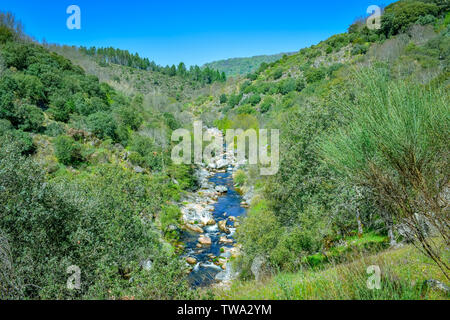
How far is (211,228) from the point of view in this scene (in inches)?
1091

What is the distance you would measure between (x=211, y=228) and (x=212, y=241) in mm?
2746

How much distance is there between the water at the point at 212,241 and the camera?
19047 mm

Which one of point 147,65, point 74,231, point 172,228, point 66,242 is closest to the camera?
point 66,242

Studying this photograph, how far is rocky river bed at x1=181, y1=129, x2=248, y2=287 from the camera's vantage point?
19.9 m

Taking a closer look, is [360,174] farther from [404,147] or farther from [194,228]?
[194,228]

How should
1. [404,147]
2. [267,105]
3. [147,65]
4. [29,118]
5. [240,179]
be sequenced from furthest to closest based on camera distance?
[147,65] < [267,105] < [240,179] < [29,118] < [404,147]

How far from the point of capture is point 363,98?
467 cm

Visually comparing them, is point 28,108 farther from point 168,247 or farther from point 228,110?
point 228,110

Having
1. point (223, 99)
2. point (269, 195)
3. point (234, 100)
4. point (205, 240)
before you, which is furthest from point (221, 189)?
point (223, 99)

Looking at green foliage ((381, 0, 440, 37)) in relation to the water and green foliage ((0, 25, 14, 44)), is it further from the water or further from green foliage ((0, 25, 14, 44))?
green foliage ((0, 25, 14, 44))

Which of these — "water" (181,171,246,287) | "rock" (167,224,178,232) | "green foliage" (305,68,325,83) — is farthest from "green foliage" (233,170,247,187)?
"green foliage" (305,68,325,83)

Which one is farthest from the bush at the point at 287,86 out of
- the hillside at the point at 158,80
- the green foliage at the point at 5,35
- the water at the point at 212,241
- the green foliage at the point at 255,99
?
the green foliage at the point at 5,35
